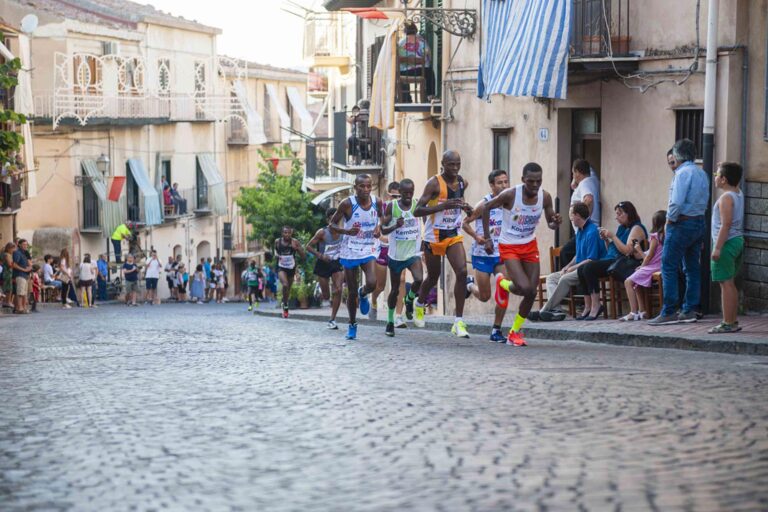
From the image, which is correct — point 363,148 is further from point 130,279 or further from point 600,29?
point 600,29

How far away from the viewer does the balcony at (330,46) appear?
45.9 meters

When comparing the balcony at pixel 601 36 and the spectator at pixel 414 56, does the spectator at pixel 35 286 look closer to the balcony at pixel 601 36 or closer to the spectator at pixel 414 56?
the spectator at pixel 414 56

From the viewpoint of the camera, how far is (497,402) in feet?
30.2

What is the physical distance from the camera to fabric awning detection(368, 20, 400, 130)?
26.7 metres

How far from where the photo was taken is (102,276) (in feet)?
149

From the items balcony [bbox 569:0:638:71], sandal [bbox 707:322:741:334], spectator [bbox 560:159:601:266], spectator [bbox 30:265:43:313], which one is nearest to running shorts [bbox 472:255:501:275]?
sandal [bbox 707:322:741:334]

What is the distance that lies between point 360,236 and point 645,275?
3.55m

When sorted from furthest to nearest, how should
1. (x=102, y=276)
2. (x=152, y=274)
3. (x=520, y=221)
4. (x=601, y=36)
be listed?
(x=102, y=276)
(x=152, y=274)
(x=601, y=36)
(x=520, y=221)

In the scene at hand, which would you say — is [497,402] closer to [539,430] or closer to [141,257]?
[539,430]

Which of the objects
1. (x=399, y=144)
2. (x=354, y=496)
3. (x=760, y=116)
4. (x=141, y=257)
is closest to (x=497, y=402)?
(x=354, y=496)

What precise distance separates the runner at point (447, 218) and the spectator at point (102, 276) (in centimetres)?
3109

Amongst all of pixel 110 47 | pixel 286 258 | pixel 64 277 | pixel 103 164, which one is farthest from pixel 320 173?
pixel 286 258

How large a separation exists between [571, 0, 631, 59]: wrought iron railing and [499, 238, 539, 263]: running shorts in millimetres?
5568

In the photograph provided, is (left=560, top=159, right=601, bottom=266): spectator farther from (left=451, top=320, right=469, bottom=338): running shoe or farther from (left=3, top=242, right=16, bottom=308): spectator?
(left=3, top=242, right=16, bottom=308): spectator
